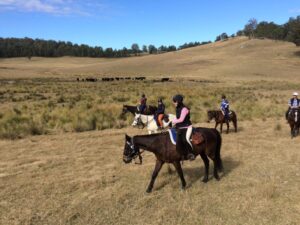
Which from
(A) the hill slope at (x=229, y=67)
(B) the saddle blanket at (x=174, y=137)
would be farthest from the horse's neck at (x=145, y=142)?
(A) the hill slope at (x=229, y=67)

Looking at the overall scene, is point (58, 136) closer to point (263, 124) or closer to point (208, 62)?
point (263, 124)

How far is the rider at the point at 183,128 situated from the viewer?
377 inches

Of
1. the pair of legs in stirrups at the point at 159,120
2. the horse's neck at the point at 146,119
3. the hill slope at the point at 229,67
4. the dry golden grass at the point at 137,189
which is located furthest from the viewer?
the hill slope at the point at 229,67

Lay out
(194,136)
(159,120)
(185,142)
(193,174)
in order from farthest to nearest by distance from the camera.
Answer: (159,120), (193,174), (194,136), (185,142)

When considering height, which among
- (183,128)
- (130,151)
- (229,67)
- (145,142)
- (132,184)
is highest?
(229,67)

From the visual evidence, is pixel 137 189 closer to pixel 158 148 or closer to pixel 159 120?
pixel 158 148

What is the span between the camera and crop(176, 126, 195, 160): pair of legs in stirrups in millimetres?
9555

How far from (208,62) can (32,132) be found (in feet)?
320

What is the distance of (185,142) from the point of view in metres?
9.70

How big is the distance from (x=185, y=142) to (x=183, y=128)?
1.20 ft

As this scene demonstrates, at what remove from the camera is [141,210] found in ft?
28.2

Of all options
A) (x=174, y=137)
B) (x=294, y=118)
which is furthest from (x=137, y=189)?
(x=294, y=118)

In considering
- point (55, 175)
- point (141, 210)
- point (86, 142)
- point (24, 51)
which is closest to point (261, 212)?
point (141, 210)

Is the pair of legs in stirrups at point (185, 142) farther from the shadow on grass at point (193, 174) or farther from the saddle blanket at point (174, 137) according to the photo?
the shadow on grass at point (193, 174)
